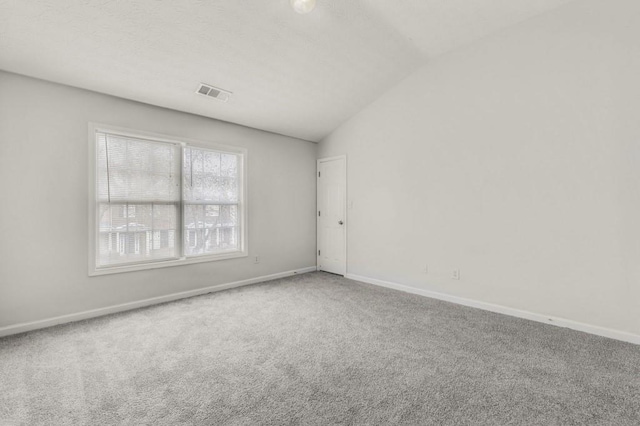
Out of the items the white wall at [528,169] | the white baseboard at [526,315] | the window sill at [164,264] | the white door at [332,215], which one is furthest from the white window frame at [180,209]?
the white baseboard at [526,315]

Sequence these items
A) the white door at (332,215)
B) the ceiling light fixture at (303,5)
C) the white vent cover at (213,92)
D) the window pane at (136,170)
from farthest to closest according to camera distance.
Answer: the white door at (332,215), the white vent cover at (213,92), the window pane at (136,170), the ceiling light fixture at (303,5)

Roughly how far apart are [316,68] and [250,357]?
10.3 feet

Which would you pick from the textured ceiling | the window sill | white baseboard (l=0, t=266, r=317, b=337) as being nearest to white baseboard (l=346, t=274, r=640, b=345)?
white baseboard (l=0, t=266, r=317, b=337)

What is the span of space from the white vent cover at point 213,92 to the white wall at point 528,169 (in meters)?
2.21

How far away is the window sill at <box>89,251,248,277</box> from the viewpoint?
3212 mm

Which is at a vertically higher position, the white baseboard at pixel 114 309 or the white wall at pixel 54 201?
the white wall at pixel 54 201

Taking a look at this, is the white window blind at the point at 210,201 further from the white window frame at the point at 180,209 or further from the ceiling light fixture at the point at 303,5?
the ceiling light fixture at the point at 303,5

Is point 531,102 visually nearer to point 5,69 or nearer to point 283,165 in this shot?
point 283,165

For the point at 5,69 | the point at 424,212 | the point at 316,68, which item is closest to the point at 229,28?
the point at 316,68

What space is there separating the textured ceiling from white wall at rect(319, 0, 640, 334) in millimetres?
410

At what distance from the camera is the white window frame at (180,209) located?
314cm

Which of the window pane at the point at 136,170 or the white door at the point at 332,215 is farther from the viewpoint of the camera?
the white door at the point at 332,215

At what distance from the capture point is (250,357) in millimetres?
2303

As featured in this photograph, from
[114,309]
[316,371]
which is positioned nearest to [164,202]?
[114,309]
